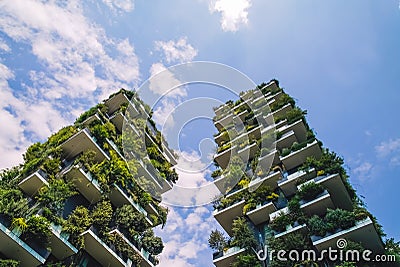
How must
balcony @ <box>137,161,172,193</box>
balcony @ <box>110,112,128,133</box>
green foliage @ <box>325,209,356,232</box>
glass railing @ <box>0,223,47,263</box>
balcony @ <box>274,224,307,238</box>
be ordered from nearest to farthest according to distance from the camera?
glass railing @ <box>0,223,47,263</box>
green foliage @ <box>325,209,356,232</box>
balcony @ <box>274,224,307,238</box>
balcony @ <box>137,161,172,193</box>
balcony @ <box>110,112,128,133</box>

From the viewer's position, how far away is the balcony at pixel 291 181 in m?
21.8

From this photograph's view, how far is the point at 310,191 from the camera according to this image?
20.0 m

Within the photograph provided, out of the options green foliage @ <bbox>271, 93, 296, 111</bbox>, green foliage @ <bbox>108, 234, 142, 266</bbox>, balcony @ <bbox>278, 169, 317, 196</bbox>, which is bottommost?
green foliage @ <bbox>108, 234, 142, 266</bbox>

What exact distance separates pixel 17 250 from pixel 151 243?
27.0 ft

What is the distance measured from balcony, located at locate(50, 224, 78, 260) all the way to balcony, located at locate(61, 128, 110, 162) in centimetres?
641

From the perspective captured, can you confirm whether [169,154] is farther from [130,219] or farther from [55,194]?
[55,194]

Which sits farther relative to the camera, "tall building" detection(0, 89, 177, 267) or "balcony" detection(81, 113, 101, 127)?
"balcony" detection(81, 113, 101, 127)

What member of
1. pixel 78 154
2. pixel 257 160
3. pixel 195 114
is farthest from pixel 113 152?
pixel 257 160

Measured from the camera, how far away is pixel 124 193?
23.0 metres

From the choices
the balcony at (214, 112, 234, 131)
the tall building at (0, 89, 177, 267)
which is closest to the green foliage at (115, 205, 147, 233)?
the tall building at (0, 89, 177, 267)

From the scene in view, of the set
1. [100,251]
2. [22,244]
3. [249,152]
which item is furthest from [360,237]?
[22,244]

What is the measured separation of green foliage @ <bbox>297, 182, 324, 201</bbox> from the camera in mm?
19906

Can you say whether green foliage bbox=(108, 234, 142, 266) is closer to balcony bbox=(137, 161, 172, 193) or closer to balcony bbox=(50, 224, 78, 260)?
balcony bbox=(50, 224, 78, 260)

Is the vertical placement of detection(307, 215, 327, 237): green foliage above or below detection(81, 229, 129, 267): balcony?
above
